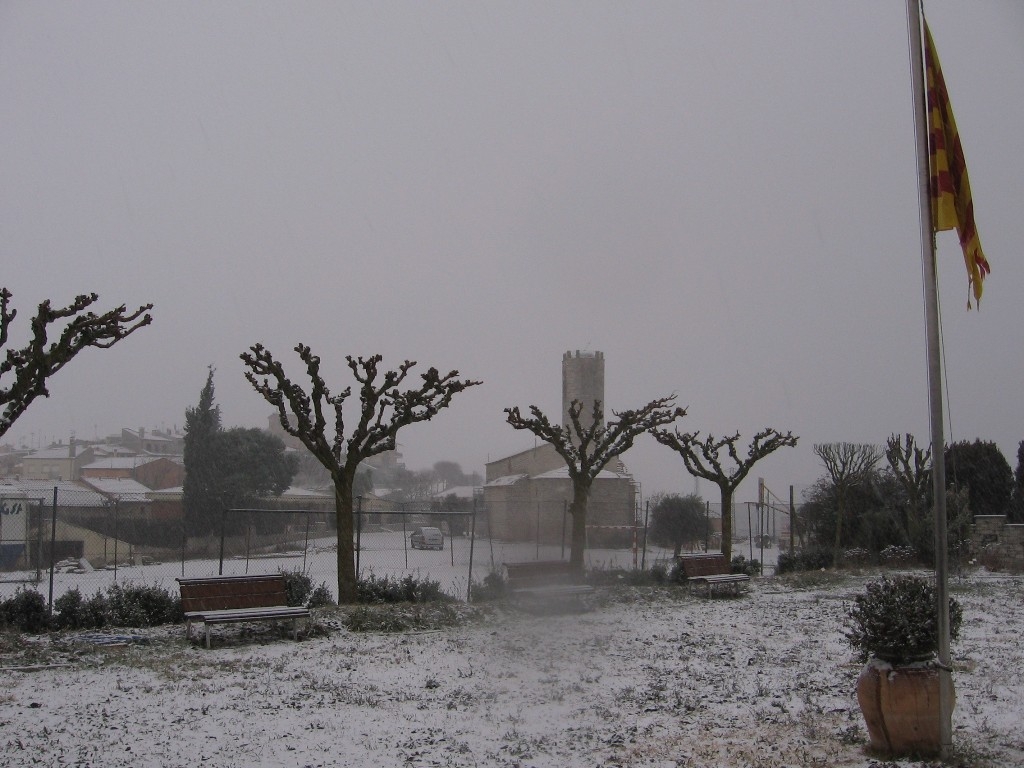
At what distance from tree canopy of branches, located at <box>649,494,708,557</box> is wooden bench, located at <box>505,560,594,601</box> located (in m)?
16.5

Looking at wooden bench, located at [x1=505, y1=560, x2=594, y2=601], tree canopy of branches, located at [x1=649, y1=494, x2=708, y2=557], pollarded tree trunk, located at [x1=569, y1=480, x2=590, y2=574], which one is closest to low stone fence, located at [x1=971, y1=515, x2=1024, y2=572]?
tree canopy of branches, located at [x1=649, y1=494, x2=708, y2=557]

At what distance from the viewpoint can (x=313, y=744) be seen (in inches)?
237

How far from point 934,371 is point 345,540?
9395 millimetres

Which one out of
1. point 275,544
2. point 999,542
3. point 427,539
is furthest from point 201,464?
point 999,542

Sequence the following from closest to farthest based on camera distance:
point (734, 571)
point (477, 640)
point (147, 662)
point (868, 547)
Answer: point (147, 662), point (477, 640), point (734, 571), point (868, 547)

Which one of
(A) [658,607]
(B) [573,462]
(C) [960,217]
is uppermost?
(C) [960,217]

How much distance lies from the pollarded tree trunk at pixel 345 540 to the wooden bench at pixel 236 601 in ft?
5.14

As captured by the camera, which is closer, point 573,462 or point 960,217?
point 960,217

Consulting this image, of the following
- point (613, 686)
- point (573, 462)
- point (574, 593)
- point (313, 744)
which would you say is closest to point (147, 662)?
point (313, 744)

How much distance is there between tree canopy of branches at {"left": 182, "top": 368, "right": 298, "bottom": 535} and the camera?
36656 mm

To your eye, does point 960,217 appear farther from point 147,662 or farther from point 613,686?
point 147,662

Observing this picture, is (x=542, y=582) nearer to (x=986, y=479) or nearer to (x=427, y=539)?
(x=427, y=539)

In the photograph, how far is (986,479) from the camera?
28.6 meters

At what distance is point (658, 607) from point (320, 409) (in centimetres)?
668
